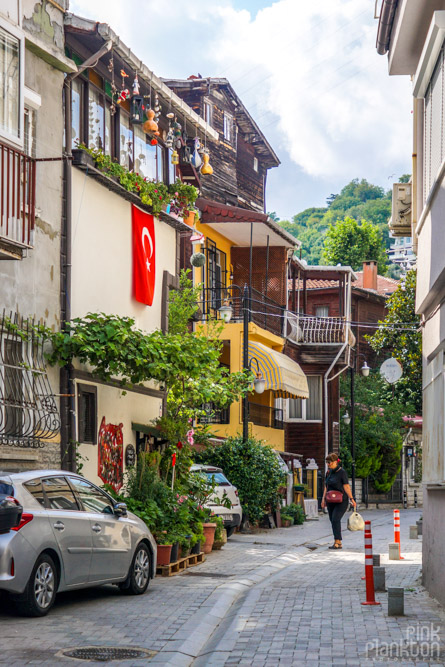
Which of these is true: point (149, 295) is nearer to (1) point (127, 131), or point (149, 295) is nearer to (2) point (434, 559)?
(1) point (127, 131)

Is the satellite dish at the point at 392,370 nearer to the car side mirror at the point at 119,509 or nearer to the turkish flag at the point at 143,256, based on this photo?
the turkish flag at the point at 143,256

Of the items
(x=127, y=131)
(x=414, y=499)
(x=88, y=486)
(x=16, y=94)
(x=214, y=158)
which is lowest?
(x=414, y=499)

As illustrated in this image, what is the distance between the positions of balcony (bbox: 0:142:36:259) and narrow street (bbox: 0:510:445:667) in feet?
14.1

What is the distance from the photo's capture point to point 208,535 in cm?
1756

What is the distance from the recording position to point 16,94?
12.5 meters

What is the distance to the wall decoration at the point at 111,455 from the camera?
16469mm

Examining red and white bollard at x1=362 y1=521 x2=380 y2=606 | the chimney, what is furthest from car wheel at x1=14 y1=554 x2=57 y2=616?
the chimney

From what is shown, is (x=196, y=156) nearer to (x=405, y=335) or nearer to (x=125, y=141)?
(x=125, y=141)

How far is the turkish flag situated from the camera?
18.3 m

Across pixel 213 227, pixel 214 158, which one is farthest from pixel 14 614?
pixel 214 158

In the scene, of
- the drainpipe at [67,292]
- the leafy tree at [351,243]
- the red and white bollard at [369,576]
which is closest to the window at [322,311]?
the leafy tree at [351,243]

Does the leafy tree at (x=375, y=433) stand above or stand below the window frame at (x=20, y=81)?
below

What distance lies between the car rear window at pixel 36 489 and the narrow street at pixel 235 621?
119 cm

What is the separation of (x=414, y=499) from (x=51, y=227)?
3587 cm
